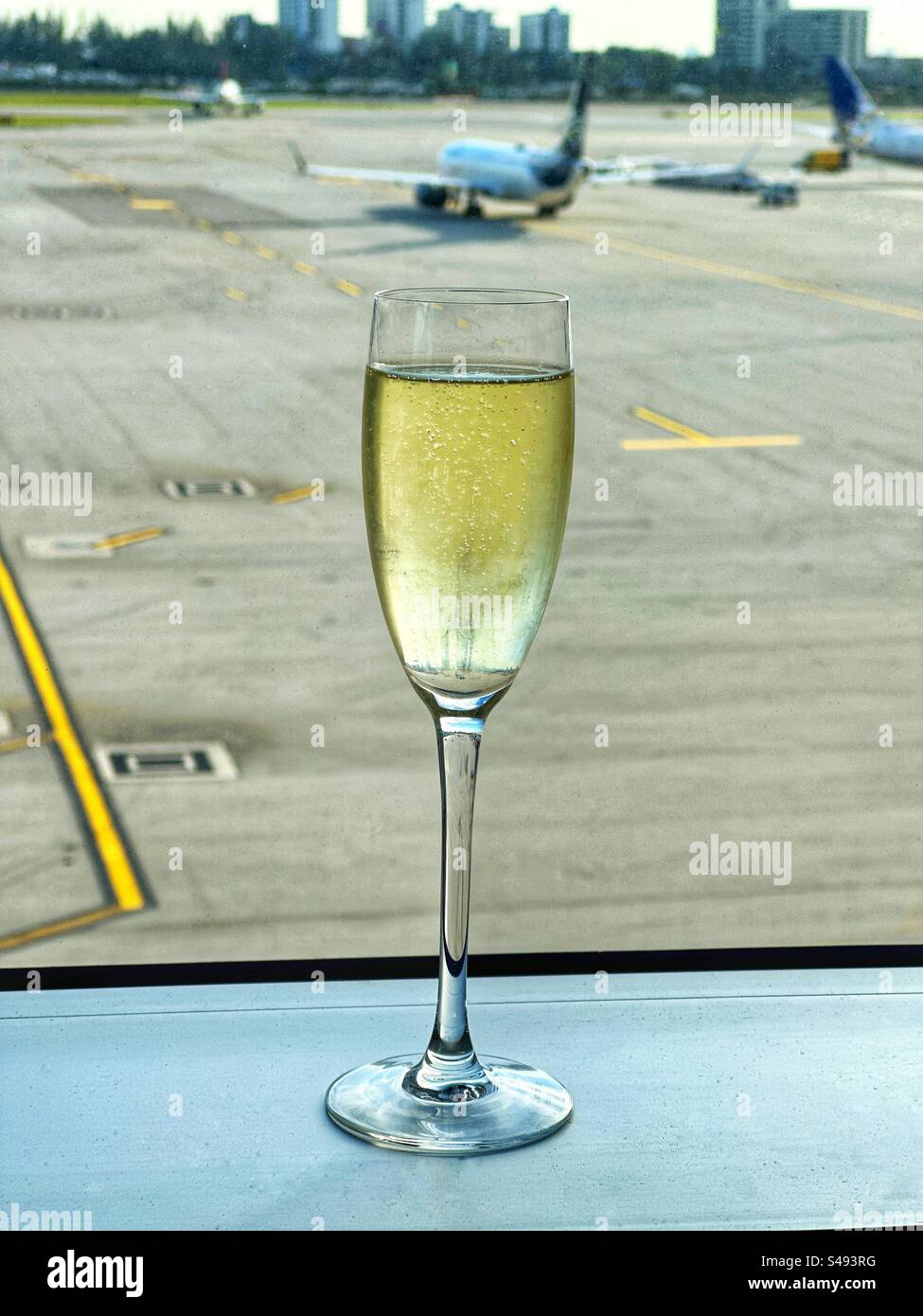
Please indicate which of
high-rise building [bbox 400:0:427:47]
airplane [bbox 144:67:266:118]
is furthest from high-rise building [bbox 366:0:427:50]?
airplane [bbox 144:67:266:118]

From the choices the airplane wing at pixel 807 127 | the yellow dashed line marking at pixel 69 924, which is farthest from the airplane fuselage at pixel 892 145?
the yellow dashed line marking at pixel 69 924

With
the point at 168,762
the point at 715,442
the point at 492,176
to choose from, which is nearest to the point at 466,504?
the point at 168,762

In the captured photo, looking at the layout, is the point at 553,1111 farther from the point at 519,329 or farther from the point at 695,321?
the point at 695,321

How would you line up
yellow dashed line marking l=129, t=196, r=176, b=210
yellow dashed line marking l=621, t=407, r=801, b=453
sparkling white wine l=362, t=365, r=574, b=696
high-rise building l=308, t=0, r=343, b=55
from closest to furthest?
sparkling white wine l=362, t=365, r=574, b=696 < high-rise building l=308, t=0, r=343, b=55 < yellow dashed line marking l=129, t=196, r=176, b=210 < yellow dashed line marking l=621, t=407, r=801, b=453

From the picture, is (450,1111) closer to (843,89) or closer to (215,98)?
(843,89)

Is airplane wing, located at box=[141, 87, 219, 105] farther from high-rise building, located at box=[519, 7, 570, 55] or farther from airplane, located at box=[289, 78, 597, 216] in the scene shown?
airplane, located at box=[289, 78, 597, 216]

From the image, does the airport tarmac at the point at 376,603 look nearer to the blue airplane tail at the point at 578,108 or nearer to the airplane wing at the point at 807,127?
the blue airplane tail at the point at 578,108
